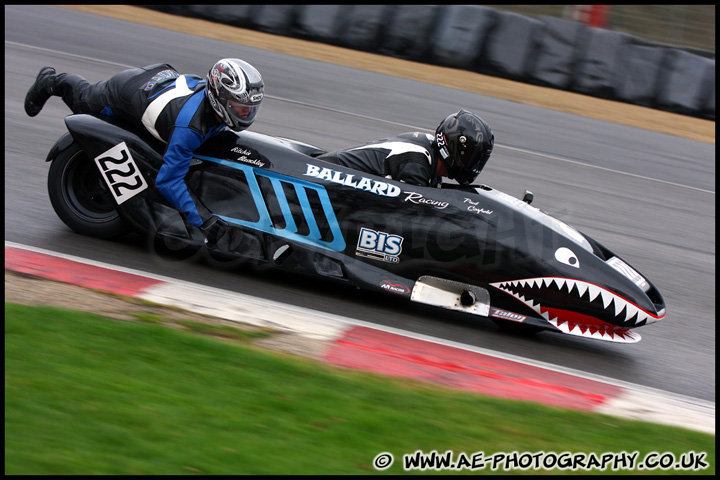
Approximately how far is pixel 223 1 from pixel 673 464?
48.3 feet

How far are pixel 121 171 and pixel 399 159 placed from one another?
6.81ft

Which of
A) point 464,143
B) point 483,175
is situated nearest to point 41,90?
point 464,143

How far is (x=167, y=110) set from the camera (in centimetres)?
579

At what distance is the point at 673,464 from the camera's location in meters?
3.92

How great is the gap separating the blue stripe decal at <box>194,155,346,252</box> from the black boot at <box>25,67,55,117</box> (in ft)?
6.52

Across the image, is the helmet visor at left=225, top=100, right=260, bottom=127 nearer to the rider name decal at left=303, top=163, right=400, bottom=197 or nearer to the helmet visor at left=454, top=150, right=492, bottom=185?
the rider name decal at left=303, top=163, right=400, bottom=197

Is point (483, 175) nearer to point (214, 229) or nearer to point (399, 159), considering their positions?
point (399, 159)

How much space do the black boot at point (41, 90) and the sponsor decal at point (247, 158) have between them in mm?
1780

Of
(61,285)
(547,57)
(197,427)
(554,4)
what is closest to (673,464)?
(197,427)

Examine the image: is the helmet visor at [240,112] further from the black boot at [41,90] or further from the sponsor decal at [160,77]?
the black boot at [41,90]

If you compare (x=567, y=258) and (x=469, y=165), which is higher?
(x=469, y=165)

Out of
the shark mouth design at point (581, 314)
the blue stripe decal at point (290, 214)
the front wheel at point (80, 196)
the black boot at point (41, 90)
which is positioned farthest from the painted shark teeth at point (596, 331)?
the black boot at point (41, 90)

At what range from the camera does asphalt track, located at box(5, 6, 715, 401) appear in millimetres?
5727

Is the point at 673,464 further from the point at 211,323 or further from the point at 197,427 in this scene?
the point at 211,323
